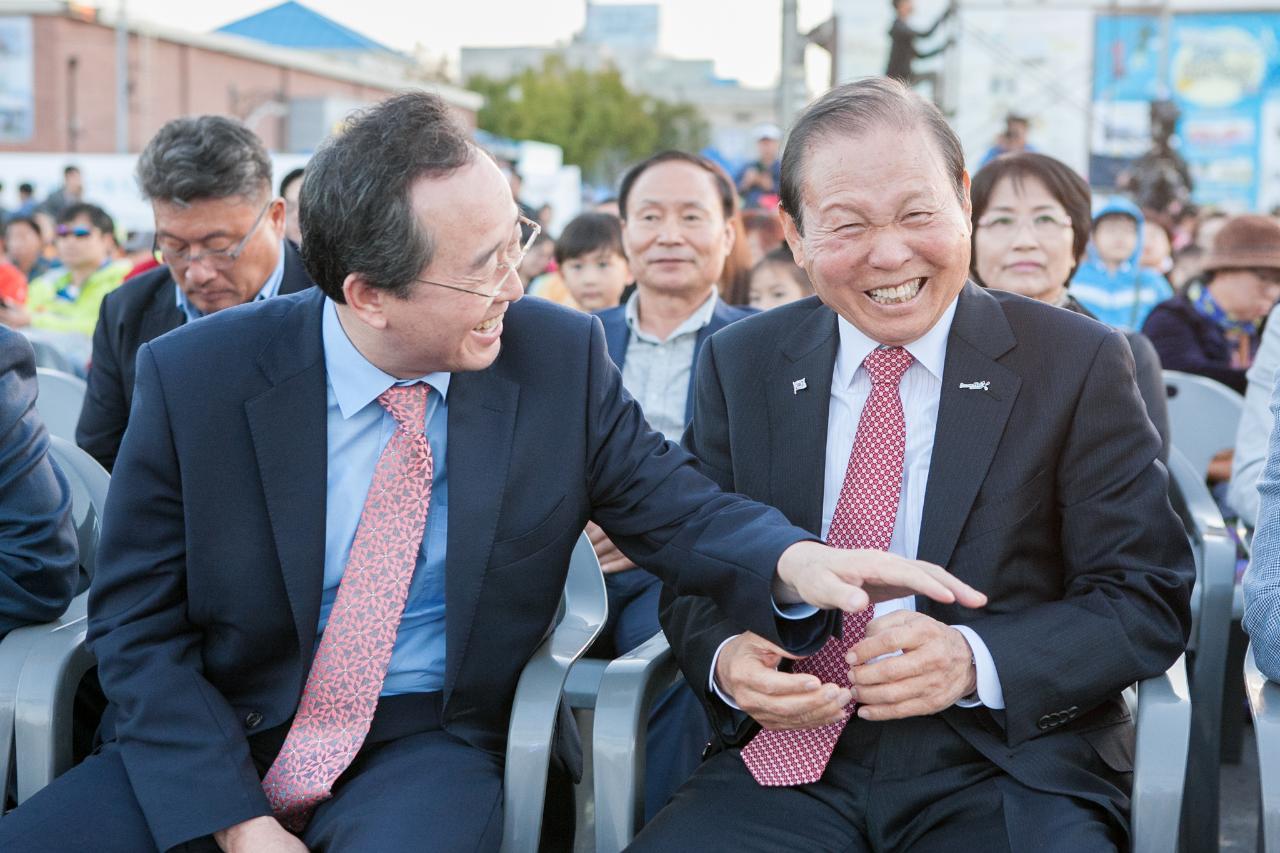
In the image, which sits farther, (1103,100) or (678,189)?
(1103,100)

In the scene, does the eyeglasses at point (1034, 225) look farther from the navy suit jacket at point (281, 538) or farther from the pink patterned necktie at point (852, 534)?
the navy suit jacket at point (281, 538)

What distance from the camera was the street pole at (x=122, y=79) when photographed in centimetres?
3216

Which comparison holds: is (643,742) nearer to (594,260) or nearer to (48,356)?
(594,260)

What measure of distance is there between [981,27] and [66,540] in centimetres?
2402

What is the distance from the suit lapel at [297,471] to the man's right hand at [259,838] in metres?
0.26

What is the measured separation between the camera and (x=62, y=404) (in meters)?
4.13

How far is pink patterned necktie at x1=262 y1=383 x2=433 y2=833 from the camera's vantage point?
2264 millimetres

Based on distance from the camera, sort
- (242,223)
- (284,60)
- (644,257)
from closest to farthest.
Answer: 1. (242,223)
2. (644,257)
3. (284,60)

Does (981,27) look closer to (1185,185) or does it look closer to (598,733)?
(1185,185)

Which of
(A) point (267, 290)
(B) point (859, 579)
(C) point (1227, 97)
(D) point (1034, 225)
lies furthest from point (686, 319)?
(C) point (1227, 97)

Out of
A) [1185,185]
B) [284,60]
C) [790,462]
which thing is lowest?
[790,462]

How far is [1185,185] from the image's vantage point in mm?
15797

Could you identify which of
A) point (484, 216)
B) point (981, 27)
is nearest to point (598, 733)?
point (484, 216)

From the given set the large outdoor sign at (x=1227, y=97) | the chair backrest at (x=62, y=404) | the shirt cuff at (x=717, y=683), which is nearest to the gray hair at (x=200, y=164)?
the chair backrest at (x=62, y=404)
